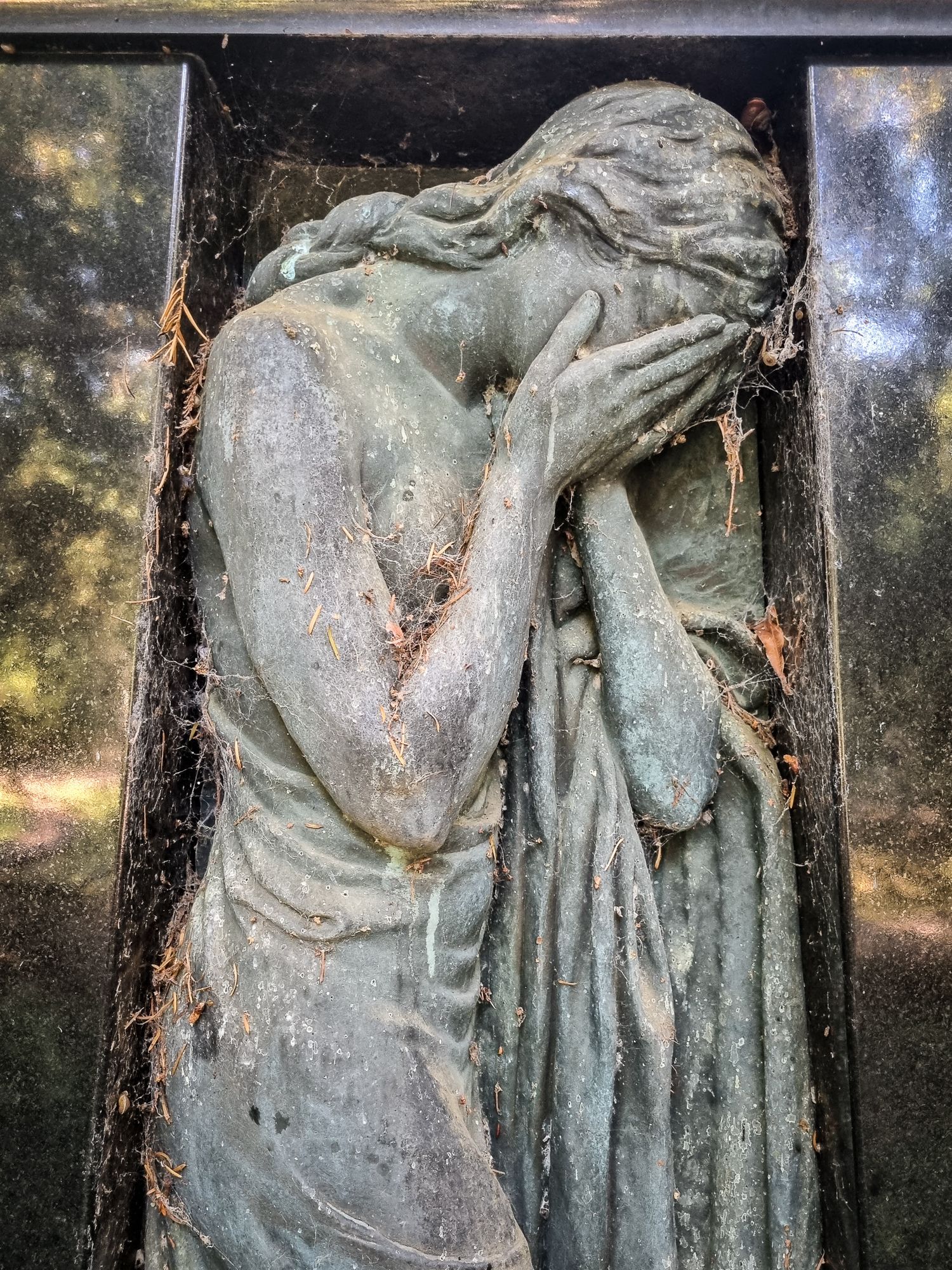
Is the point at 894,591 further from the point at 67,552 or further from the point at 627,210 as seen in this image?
the point at 67,552

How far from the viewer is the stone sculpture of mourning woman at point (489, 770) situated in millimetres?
2020

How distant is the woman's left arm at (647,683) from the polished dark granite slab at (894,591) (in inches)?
11.7

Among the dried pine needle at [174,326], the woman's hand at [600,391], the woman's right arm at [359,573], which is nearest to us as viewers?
the woman's right arm at [359,573]

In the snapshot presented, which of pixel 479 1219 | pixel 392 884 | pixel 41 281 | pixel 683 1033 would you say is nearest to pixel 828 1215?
pixel 683 1033

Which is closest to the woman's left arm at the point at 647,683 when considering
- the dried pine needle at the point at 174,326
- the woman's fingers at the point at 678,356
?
the woman's fingers at the point at 678,356

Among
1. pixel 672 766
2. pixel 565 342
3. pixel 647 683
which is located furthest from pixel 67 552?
pixel 672 766

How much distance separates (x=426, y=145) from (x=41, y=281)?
3.40 ft

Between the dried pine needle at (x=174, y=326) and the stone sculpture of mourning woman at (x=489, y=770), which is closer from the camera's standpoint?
the stone sculpture of mourning woman at (x=489, y=770)

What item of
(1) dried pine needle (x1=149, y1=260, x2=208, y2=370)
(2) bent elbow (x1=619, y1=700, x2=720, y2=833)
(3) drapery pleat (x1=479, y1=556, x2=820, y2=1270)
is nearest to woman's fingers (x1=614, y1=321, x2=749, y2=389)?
(3) drapery pleat (x1=479, y1=556, x2=820, y2=1270)

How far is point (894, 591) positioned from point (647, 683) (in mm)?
554

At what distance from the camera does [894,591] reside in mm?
2355

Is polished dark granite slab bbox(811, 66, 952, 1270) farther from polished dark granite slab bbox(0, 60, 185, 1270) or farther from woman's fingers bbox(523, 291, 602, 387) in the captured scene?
polished dark granite slab bbox(0, 60, 185, 1270)

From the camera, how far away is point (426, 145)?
288cm

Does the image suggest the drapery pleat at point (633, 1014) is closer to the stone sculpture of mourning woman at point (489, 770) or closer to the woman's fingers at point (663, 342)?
the stone sculpture of mourning woman at point (489, 770)
